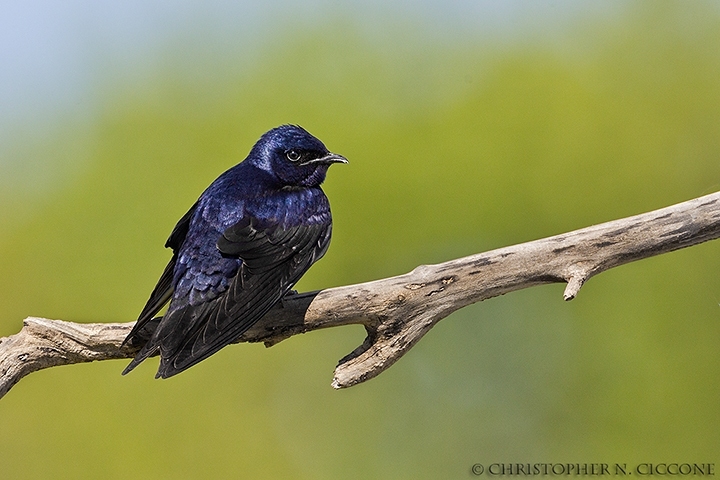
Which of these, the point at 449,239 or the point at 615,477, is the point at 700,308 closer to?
the point at 615,477

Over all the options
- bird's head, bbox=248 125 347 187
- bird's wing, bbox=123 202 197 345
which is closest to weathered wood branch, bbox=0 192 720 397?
bird's wing, bbox=123 202 197 345

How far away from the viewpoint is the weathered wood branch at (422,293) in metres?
Answer: 2.90

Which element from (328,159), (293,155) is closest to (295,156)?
(293,155)

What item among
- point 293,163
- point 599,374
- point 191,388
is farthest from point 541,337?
point 293,163

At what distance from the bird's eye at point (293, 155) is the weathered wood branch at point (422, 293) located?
657mm

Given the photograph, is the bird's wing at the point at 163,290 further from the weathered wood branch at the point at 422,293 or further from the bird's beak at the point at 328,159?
the bird's beak at the point at 328,159

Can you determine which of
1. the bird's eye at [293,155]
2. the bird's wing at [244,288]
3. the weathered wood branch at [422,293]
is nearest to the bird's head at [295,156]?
the bird's eye at [293,155]

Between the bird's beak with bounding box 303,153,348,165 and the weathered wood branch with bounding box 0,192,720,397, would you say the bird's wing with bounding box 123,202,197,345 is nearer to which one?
the weathered wood branch with bounding box 0,192,720,397

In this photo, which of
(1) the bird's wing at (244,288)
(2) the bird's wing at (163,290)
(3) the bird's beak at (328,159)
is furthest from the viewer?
(3) the bird's beak at (328,159)

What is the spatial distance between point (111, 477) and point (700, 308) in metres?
3.47

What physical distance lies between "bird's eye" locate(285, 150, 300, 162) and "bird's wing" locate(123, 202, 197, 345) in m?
0.41

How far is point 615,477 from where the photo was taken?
4941 millimetres

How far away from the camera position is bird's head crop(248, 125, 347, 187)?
135 inches

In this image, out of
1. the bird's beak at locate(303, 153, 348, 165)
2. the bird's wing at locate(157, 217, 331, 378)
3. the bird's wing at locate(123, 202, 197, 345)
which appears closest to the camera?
the bird's wing at locate(157, 217, 331, 378)
